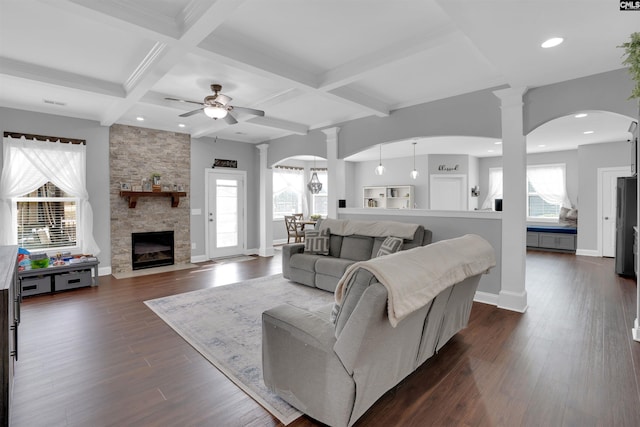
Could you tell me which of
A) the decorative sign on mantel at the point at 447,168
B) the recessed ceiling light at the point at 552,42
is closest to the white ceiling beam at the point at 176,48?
the recessed ceiling light at the point at 552,42

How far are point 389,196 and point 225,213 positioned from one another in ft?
17.4

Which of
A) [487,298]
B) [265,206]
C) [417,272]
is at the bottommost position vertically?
[487,298]

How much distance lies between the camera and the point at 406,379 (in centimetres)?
240

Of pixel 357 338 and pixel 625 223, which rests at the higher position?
pixel 625 223

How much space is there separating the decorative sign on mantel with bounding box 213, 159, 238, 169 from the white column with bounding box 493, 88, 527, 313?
18.3 feet

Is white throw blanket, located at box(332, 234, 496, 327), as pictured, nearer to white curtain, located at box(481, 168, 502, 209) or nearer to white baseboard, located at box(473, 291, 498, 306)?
white baseboard, located at box(473, 291, 498, 306)

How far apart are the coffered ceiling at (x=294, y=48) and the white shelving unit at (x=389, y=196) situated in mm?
5579

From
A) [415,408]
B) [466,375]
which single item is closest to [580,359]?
[466,375]

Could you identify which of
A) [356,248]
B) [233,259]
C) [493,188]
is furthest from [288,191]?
[493,188]

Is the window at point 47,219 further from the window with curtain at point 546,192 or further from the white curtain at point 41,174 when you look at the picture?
the window with curtain at point 546,192

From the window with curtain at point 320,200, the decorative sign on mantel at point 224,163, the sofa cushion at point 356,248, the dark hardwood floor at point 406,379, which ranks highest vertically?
the decorative sign on mantel at point 224,163

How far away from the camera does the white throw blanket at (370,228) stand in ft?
14.9

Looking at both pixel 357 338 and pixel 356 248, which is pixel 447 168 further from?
pixel 357 338

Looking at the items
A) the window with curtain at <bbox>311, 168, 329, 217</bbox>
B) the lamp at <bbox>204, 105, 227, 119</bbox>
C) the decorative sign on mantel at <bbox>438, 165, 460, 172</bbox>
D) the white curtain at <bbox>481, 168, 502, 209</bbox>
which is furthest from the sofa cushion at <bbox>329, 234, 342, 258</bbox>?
the white curtain at <bbox>481, 168, 502, 209</bbox>
